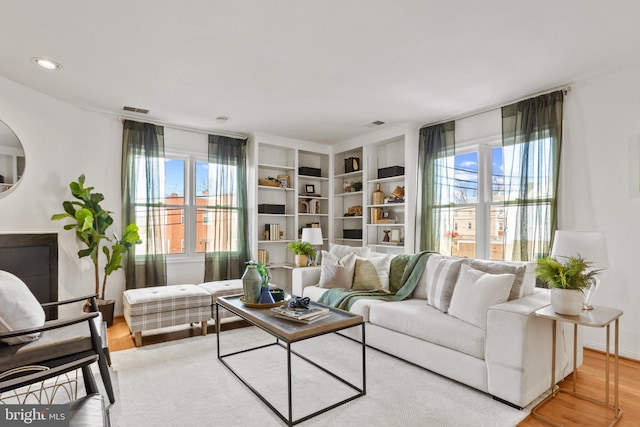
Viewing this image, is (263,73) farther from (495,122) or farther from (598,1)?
(495,122)

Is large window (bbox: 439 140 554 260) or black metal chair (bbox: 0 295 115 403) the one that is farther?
→ large window (bbox: 439 140 554 260)

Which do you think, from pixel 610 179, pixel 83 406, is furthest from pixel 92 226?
pixel 610 179

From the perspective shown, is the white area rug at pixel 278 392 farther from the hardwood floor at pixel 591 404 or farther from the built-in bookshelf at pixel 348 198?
the built-in bookshelf at pixel 348 198

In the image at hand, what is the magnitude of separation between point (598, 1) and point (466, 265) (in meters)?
1.94

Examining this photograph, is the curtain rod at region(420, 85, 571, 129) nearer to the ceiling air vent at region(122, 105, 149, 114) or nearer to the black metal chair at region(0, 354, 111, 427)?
the ceiling air vent at region(122, 105, 149, 114)

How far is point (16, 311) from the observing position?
1.97 m

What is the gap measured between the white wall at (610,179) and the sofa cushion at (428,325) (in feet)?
5.51

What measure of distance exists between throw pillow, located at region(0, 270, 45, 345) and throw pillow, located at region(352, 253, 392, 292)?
2705 millimetres

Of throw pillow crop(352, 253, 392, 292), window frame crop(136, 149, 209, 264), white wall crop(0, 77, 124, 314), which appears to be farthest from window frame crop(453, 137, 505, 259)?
white wall crop(0, 77, 124, 314)

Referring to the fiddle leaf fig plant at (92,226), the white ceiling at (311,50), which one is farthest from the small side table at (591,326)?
the fiddle leaf fig plant at (92,226)

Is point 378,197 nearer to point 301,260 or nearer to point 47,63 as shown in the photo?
point 301,260

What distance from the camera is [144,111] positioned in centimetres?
425

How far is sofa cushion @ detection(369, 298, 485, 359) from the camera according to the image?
7.94 ft

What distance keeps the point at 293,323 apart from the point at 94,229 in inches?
113
